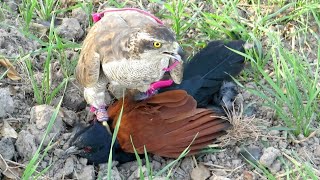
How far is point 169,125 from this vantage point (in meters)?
3.91

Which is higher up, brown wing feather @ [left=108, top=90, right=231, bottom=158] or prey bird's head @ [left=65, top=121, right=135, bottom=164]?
brown wing feather @ [left=108, top=90, right=231, bottom=158]

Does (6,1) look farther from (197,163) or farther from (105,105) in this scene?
(197,163)

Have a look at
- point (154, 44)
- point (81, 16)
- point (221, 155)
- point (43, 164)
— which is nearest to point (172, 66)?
point (154, 44)

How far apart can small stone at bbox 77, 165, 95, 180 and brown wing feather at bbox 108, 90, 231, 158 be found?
25cm

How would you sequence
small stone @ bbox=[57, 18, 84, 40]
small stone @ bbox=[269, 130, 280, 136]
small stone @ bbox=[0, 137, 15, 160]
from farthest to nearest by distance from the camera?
1. small stone @ bbox=[57, 18, 84, 40]
2. small stone @ bbox=[269, 130, 280, 136]
3. small stone @ bbox=[0, 137, 15, 160]

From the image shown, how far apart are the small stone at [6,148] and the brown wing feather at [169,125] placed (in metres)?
0.67

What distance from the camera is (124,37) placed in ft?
12.3

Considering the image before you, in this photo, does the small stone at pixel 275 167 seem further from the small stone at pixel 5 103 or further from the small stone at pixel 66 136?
the small stone at pixel 5 103

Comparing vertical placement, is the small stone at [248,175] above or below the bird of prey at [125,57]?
below

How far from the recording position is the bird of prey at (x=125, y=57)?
3554mm

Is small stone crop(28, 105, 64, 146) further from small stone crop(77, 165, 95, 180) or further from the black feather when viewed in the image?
the black feather

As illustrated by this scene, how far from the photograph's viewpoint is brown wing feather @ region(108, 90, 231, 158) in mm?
3865

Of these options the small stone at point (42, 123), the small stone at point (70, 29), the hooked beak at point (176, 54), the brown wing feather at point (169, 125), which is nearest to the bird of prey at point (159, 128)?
the brown wing feather at point (169, 125)

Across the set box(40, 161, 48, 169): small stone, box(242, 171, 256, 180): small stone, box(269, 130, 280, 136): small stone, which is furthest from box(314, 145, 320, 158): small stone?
box(40, 161, 48, 169): small stone
